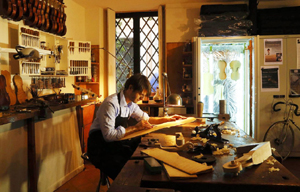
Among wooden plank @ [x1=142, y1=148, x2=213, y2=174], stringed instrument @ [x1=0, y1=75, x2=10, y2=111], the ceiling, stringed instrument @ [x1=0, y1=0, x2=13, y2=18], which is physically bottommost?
wooden plank @ [x1=142, y1=148, x2=213, y2=174]

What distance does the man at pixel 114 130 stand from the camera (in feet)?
7.75

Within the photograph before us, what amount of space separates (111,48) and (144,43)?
0.72 m

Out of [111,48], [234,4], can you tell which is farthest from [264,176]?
[111,48]

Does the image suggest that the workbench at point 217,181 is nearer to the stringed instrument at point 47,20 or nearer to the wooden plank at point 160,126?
the wooden plank at point 160,126

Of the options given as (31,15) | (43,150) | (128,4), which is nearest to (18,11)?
(31,15)

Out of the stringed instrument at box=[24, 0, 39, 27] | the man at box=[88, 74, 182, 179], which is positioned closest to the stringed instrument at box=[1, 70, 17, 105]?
the stringed instrument at box=[24, 0, 39, 27]

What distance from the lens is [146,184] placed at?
1.39 metres

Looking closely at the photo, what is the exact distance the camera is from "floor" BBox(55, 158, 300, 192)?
358 centimetres

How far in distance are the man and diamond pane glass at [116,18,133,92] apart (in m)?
3.26

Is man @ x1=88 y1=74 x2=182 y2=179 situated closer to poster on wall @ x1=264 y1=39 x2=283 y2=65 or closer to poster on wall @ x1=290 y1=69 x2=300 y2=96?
poster on wall @ x1=264 y1=39 x2=283 y2=65

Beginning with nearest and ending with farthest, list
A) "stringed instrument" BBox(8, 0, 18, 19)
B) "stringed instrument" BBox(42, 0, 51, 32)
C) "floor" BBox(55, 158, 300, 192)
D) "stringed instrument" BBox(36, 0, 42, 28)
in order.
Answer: "stringed instrument" BBox(8, 0, 18, 19) → "floor" BBox(55, 158, 300, 192) → "stringed instrument" BBox(36, 0, 42, 28) → "stringed instrument" BBox(42, 0, 51, 32)

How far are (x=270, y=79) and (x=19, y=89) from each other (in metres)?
3.97

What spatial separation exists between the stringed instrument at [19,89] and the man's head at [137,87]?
5.47 feet

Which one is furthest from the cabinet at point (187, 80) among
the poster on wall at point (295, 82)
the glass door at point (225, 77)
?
the poster on wall at point (295, 82)
